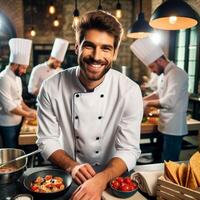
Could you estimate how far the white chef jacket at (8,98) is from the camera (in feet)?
11.3

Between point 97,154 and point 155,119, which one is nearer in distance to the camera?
point 97,154

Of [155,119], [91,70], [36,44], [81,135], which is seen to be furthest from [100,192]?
[36,44]

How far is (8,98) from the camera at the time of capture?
3.43 metres

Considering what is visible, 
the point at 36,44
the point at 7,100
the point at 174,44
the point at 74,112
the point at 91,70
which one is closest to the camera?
the point at 91,70

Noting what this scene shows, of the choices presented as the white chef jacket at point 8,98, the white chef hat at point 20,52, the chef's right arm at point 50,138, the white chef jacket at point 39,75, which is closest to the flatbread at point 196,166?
the chef's right arm at point 50,138

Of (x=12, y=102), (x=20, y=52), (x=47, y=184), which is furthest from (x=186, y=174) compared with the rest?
(x=20, y=52)

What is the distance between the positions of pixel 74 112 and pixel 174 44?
5.40 metres

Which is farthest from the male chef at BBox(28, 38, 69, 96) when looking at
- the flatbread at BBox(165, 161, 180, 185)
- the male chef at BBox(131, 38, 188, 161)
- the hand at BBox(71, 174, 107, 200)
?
the flatbread at BBox(165, 161, 180, 185)

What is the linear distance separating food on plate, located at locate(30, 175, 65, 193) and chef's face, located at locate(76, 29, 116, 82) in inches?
23.2

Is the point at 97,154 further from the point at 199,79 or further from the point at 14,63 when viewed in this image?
the point at 199,79

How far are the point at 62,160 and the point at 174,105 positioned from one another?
7.34 ft

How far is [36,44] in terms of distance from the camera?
7.75m

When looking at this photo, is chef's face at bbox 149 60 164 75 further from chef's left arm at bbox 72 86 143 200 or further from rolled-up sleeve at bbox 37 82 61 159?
rolled-up sleeve at bbox 37 82 61 159

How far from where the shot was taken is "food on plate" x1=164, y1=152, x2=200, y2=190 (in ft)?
3.67
